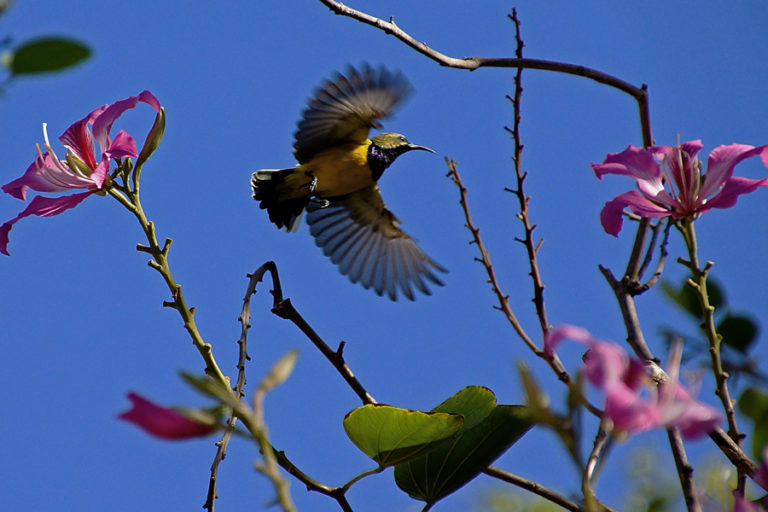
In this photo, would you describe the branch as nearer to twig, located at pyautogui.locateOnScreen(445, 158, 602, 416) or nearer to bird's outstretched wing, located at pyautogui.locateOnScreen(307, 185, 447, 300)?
twig, located at pyautogui.locateOnScreen(445, 158, 602, 416)

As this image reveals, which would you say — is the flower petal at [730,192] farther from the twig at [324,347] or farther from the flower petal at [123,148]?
the flower petal at [123,148]

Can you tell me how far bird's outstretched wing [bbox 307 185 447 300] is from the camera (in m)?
3.76

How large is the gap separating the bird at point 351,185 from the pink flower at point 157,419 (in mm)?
2958

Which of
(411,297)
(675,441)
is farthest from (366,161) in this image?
(675,441)

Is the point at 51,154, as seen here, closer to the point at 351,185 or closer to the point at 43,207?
the point at 43,207

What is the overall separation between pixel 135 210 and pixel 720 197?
0.82 meters

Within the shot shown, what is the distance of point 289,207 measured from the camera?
3.96 meters

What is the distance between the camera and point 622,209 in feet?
4.42

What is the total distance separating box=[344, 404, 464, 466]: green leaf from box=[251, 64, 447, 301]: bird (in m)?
2.28

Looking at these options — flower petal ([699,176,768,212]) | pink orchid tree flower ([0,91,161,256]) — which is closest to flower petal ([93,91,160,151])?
pink orchid tree flower ([0,91,161,256])

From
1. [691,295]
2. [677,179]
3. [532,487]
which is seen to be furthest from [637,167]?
[532,487]

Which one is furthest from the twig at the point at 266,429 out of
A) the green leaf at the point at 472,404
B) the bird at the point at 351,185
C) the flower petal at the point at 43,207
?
the bird at the point at 351,185

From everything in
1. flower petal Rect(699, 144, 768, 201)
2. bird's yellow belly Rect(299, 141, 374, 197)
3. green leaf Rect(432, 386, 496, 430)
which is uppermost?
bird's yellow belly Rect(299, 141, 374, 197)

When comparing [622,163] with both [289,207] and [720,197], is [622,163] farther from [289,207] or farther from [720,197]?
[289,207]
